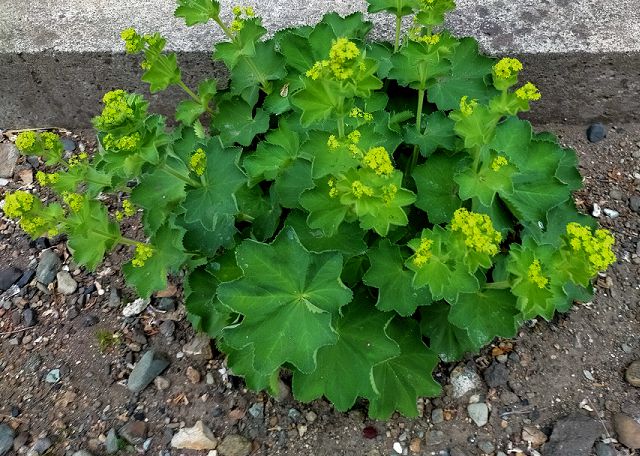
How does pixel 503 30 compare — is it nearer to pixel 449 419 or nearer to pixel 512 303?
pixel 512 303

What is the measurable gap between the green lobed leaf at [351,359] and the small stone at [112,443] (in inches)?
29.1

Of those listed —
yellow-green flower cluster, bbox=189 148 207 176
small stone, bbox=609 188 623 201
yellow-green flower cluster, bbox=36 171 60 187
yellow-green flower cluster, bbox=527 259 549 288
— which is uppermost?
yellow-green flower cluster, bbox=189 148 207 176

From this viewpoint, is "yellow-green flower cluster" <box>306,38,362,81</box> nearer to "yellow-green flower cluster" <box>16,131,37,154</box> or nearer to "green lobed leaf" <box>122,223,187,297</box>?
"green lobed leaf" <box>122,223,187,297</box>

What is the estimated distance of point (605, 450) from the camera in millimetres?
2164

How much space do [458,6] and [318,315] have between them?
1804mm

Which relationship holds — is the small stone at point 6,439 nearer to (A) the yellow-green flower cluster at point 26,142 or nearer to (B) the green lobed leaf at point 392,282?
(A) the yellow-green flower cluster at point 26,142

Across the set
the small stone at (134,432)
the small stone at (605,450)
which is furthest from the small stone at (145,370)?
the small stone at (605,450)

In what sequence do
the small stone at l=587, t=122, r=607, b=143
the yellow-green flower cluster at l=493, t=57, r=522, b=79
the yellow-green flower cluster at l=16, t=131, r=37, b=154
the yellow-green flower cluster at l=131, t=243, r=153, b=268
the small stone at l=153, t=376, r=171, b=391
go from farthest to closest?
the small stone at l=587, t=122, r=607, b=143 → the small stone at l=153, t=376, r=171, b=391 → the yellow-green flower cluster at l=131, t=243, r=153, b=268 → the yellow-green flower cluster at l=16, t=131, r=37, b=154 → the yellow-green flower cluster at l=493, t=57, r=522, b=79

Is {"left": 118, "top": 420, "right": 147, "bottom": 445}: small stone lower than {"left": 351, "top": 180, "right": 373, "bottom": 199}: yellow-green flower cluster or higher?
lower

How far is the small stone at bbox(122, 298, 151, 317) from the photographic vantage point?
2678mm

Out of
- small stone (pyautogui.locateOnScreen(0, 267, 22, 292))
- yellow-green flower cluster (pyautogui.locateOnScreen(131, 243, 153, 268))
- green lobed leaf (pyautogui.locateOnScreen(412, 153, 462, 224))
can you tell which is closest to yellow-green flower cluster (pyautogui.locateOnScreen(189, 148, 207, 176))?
yellow-green flower cluster (pyautogui.locateOnScreen(131, 243, 153, 268))

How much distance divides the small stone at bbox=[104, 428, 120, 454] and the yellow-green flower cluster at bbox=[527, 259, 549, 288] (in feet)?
5.27

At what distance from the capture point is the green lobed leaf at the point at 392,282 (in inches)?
81.4

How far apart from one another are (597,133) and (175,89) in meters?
2.07
